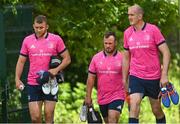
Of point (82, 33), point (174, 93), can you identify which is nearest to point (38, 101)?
point (174, 93)

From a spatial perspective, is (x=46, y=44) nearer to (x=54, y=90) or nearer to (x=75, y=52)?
(x=54, y=90)

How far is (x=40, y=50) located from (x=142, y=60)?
162cm

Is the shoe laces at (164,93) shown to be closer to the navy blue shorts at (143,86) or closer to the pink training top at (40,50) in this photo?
the navy blue shorts at (143,86)

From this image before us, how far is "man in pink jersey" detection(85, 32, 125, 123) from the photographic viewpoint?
11.2m

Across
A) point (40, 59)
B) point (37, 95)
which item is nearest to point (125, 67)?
point (40, 59)

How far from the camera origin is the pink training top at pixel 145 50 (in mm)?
10531

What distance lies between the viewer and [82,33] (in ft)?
46.1

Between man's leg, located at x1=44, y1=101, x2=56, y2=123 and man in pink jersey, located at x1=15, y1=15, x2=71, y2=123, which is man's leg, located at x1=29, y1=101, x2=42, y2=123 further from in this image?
man's leg, located at x1=44, y1=101, x2=56, y2=123

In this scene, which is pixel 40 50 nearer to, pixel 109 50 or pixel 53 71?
pixel 53 71

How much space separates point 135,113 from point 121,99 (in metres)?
0.86

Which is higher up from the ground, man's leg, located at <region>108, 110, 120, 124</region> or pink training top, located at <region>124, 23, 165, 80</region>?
pink training top, located at <region>124, 23, 165, 80</region>

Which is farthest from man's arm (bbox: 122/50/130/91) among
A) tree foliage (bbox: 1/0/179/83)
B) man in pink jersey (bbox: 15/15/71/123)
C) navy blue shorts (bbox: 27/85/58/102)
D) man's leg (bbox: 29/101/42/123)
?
tree foliage (bbox: 1/0/179/83)

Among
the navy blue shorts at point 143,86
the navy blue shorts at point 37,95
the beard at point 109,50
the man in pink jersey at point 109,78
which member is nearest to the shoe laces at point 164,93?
the navy blue shorts at point 143,86

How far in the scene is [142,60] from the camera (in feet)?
34.8
